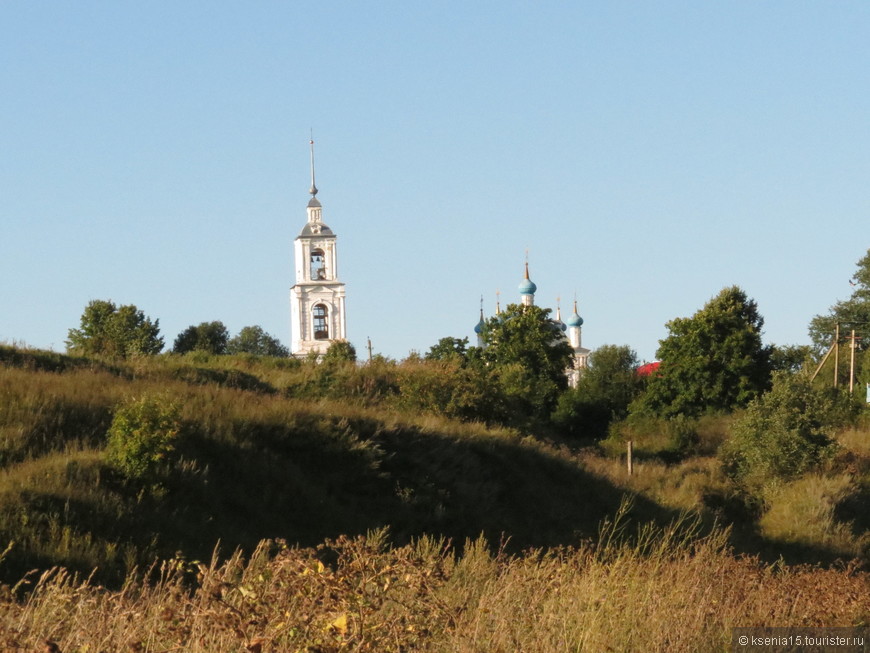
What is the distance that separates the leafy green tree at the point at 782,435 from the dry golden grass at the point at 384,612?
27.9m

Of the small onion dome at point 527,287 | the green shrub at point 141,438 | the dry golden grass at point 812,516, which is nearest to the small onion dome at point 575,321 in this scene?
the small onion dome at point 527,287

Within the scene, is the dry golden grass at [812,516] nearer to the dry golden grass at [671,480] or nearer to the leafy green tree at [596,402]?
the dry golden grass at [671,480]

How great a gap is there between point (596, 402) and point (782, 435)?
28455 millimetres

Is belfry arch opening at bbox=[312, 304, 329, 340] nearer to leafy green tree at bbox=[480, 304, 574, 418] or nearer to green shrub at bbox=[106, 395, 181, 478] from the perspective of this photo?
leafy green tree at bbox=[480, 304, 574, 418]

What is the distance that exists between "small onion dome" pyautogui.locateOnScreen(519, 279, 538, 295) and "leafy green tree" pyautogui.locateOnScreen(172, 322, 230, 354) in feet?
94.5

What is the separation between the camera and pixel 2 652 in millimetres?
A: 4801

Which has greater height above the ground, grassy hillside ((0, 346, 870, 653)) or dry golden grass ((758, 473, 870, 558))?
grassy hillside ((0, 346, 870, 653))

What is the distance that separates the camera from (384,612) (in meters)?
6.58

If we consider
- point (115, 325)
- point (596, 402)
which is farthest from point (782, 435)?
point (115, 325)

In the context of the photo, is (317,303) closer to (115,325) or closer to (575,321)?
(115,325)

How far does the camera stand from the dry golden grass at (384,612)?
5555 mm

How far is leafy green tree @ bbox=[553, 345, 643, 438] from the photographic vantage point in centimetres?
6366

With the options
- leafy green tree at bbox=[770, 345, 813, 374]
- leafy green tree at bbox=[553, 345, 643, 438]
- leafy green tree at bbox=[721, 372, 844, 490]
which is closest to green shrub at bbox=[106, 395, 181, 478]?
leafy green tree at bbox=[721, 372, 844, 490]

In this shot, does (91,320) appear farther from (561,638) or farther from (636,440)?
(561,638)
